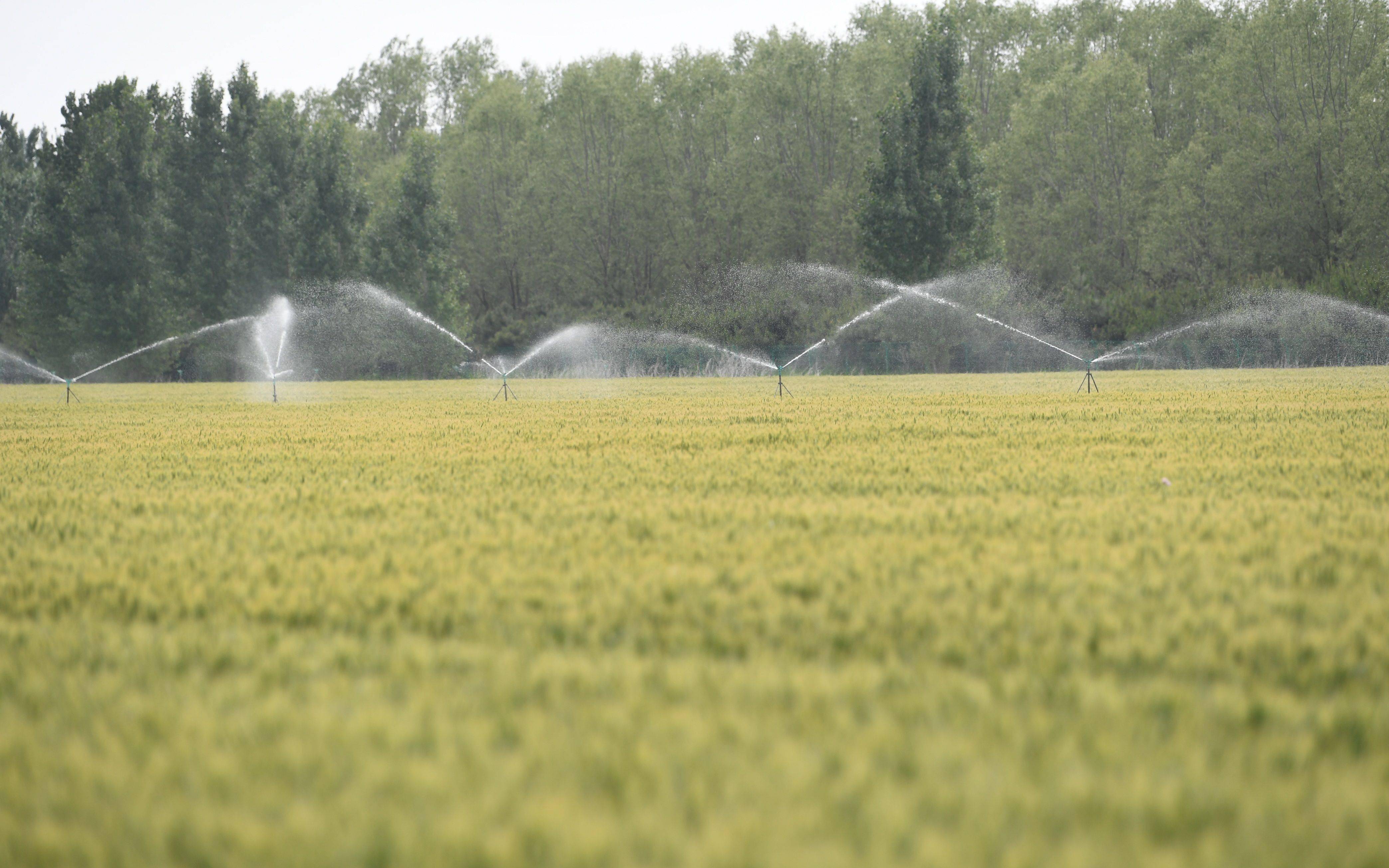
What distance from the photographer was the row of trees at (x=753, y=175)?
3816 centimetres

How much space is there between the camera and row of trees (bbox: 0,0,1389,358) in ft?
125

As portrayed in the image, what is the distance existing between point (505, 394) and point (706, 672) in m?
15.6

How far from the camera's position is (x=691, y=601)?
2672mm

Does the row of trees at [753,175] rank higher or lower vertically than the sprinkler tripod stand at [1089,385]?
higher

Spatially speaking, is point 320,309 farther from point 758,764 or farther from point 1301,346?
point 758,764

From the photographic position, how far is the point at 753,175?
Result: 51.1 metres

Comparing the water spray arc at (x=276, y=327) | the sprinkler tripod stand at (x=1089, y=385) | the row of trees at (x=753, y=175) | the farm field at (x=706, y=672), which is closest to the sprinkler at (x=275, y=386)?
the water spray arc at (x=276, y=327)

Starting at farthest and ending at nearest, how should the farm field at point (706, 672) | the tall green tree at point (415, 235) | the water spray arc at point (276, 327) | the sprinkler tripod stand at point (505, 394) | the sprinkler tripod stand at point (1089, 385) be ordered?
the water spray arc at point (276, 327) → the tall green tree at point (415, 235) → the sprinkler tripod stand at point (505, 394) → the sprinkler tripod stand at point (1089, 385) → the farm field at point (706, 672)

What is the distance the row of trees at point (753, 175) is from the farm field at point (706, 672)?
31353 mm

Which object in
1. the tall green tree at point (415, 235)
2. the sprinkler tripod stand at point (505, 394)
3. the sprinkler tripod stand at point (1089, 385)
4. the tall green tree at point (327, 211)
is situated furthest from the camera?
the tall green tree at point (415, 235)

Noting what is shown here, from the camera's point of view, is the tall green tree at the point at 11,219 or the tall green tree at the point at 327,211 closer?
the tall green tree at the point at 327,211

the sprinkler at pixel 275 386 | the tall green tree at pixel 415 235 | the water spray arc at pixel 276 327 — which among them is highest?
the tall green tree at pixel 415 235

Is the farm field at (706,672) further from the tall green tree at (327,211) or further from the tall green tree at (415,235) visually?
the tall green tree at (415,235)

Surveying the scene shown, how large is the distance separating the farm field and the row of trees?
3135 cm
